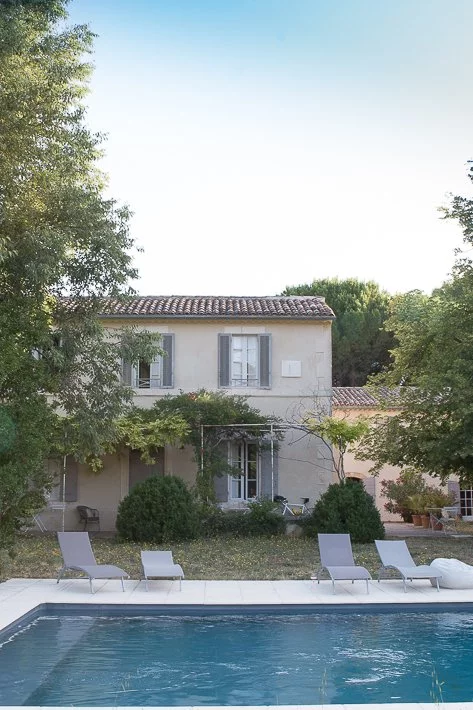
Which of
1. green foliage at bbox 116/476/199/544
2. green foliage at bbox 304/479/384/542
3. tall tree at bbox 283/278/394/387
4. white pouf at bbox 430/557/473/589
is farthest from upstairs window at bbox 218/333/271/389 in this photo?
tall tree at bbox 283/278/394/387

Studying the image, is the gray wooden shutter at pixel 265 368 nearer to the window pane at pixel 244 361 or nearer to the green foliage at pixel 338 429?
the window pane at pixel 244 361

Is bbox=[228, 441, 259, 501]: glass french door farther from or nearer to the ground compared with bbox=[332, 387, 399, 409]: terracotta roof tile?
nearer to the ground

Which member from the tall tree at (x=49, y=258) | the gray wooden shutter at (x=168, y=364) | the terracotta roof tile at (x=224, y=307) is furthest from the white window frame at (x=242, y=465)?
the tall tree at (x=49, y=258)

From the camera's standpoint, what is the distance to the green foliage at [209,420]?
21016mm

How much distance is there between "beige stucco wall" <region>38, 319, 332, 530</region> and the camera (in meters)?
22.7

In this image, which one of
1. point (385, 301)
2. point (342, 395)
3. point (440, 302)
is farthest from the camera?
point (385, 301)

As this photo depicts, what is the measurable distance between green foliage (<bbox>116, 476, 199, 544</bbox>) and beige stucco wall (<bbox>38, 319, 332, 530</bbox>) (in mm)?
3626

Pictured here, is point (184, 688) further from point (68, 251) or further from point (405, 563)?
point (68, 251)

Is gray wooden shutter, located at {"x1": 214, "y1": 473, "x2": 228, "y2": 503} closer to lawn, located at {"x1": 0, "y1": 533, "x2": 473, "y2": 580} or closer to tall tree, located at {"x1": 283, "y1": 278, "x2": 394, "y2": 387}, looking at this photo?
lawn, located at {"x1": 0, "y1": 533, "x2": 473, "y2": 580}

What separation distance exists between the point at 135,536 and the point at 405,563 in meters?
7.46

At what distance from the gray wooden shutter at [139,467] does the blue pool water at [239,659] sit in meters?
11.6

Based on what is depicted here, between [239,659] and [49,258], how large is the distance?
7566 mm

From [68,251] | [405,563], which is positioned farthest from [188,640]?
[68,251]

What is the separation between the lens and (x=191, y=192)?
50.8 ft
